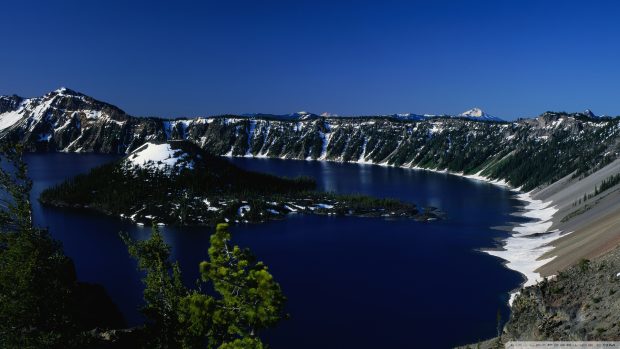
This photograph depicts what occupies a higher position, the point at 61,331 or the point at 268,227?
the point at 61,331

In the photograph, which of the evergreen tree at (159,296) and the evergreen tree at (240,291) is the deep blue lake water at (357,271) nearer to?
the evergreen tree at (159,296)

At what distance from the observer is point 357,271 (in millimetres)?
113562

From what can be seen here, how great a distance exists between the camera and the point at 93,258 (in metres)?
124

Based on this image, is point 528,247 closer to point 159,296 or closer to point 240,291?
point 159,296

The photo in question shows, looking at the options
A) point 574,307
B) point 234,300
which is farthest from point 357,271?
point 234,300

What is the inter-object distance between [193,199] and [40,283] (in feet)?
555

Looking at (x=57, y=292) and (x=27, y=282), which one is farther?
(x=57, y=292)

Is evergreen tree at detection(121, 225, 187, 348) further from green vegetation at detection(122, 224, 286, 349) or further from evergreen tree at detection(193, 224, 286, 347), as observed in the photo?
evergreen tree at detection(193, 224, 286, 347)

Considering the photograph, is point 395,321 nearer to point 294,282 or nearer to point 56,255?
point 294,282

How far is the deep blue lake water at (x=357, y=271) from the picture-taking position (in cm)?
7962

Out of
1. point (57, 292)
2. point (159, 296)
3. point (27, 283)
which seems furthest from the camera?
point (159, 296)

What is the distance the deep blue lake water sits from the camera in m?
79.6

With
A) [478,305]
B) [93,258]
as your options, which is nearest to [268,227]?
[93,258]

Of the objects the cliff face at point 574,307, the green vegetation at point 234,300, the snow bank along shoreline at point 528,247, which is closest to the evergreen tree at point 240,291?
the green vegetation at point 234,300
